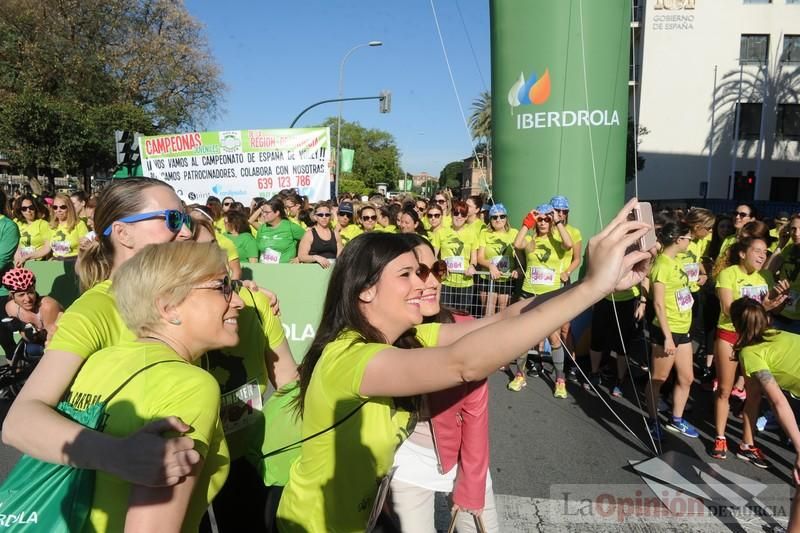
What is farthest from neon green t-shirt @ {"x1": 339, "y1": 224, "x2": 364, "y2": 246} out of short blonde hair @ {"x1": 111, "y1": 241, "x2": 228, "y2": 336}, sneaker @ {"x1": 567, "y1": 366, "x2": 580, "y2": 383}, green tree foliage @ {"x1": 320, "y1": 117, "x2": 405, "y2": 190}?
green tree foliage @ {"x1": 320, "y1": 117, "x2": 405, "y2": 190}

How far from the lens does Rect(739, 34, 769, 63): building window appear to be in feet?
122

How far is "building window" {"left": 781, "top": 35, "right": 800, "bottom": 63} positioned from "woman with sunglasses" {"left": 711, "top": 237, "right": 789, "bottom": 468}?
1604 inches

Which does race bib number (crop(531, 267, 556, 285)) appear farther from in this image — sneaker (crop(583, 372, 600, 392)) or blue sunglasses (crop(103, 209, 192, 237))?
blue sunglasses (crop(103, 209, 192, 237))

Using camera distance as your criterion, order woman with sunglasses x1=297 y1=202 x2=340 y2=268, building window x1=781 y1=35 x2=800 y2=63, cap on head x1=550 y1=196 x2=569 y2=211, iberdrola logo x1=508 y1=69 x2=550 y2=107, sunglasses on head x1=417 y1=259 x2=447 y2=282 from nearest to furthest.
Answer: sunglasses on head x1=417 y1=259 x2=447 y2=282 → cap on head x1=550 y1=196 x2=569 y2=211 → iberdrola logo x1=508 y1=69 x2=550 y2=107 → woman with sunglasses x1=297 y1=202 x2=340 y2=268 → building window x1=781 y1=35 x2=800 y2=63

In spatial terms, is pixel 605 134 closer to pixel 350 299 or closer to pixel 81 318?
pixel 350 299

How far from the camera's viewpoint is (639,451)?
4664 millimetres

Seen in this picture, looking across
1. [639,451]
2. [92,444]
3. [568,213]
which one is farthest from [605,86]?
[92,444]

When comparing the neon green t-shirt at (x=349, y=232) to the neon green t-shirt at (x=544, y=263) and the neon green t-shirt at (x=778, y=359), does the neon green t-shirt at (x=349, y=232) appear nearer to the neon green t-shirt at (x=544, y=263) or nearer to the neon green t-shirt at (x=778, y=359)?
the neon green t-shirt at (x=544, y=263)

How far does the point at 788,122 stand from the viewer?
36.8 m

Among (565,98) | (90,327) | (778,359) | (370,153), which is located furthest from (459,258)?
(370,153)

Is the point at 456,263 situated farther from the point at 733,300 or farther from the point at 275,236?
the point at 733,300

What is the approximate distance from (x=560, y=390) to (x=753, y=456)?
1.89 metres

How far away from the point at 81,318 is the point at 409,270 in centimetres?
105

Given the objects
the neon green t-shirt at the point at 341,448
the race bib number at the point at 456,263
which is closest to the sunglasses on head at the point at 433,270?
the neon green t-shirt at the point at 341,448
